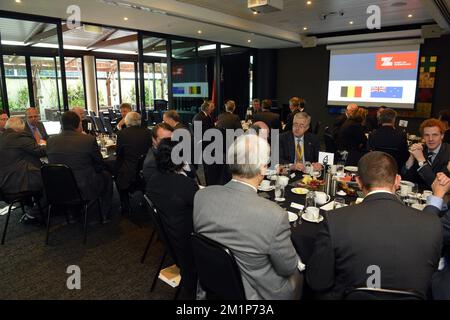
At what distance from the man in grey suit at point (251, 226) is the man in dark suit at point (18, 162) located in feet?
9.53

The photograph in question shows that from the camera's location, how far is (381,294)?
130 centimetres

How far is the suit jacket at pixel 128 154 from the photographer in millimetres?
4137

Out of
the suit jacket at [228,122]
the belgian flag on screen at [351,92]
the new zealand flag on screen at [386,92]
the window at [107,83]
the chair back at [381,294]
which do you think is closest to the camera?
the chair back at [381,294]

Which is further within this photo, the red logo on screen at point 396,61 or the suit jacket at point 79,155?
the red logo on screen at point 396,61

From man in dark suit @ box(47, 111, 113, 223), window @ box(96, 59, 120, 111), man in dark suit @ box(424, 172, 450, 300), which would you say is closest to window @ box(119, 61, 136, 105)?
window @ box(96, 59, 120, 111)

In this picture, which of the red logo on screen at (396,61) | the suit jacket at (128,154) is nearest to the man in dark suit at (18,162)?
the suit jacket at (128,154)

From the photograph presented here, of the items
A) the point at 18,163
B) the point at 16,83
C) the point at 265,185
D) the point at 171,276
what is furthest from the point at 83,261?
the point at 16,83

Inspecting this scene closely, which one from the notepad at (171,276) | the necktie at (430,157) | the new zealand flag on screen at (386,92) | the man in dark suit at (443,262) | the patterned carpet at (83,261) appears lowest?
the patterned carpet at (83,261)

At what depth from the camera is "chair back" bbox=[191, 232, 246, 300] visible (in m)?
1.53

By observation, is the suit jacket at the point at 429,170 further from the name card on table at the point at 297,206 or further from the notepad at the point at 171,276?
the notepad at the point at 171,276

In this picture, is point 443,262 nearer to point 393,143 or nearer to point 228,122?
point 393,143

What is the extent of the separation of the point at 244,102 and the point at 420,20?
5.60 metres

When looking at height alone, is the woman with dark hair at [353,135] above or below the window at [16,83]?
below

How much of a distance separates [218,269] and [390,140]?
3703 mm
